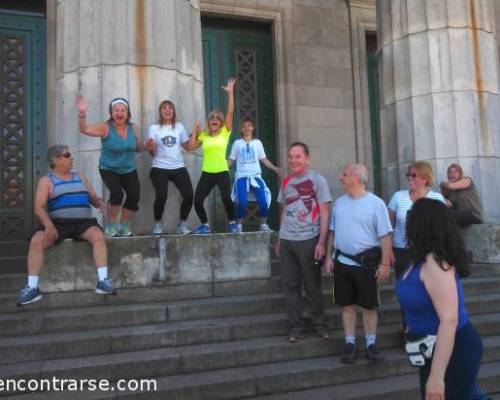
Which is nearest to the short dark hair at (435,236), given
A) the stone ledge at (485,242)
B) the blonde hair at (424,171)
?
the blonde hair at (424,171)

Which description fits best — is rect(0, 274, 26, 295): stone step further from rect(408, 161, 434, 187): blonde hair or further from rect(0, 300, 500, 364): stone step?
rect(408, 161, 434, 187): blonde hair

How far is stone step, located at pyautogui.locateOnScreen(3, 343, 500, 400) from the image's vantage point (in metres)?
3.97

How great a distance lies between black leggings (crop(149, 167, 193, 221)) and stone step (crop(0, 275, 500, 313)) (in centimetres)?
90

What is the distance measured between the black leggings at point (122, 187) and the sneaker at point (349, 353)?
2.77 meters

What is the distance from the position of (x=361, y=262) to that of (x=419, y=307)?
201 cm

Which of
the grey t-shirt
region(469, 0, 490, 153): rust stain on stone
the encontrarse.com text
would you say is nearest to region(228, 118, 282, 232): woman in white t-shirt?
the grey t-shirt

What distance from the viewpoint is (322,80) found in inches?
436

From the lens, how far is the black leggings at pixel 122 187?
5570mm

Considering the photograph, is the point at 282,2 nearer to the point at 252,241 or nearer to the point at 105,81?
the point at 105,81

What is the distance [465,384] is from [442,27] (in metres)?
6.93

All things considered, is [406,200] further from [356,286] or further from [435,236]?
[435,236]

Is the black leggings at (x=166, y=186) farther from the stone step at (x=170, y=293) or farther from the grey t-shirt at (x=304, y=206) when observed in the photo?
the grey t-shirt at (x=304, y=206)

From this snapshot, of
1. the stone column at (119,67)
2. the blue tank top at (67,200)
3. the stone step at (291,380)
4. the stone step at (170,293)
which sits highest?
the stone column at (119,67)

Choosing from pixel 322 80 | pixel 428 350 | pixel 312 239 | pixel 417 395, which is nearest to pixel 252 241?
pixel 312 239
